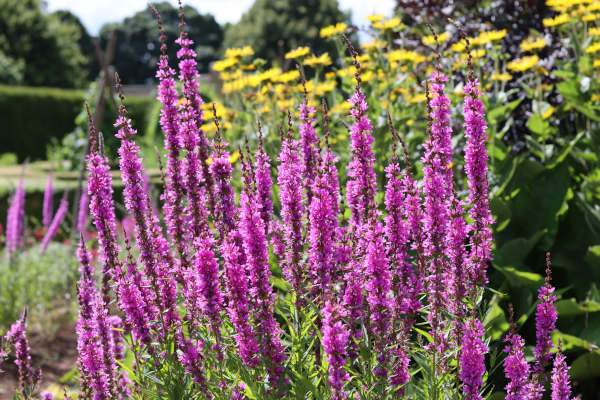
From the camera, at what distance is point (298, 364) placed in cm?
250

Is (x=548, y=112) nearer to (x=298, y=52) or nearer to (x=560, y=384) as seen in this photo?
(x=298, y=52)

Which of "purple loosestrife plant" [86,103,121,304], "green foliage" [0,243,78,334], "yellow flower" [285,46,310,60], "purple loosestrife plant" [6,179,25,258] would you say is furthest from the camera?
"purple loosestrife plant" [6,179,25,258]

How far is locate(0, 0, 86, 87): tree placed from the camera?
35062mm

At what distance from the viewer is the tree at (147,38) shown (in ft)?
242

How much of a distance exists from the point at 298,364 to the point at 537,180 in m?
3.41

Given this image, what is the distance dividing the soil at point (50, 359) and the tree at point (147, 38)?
2682 inches

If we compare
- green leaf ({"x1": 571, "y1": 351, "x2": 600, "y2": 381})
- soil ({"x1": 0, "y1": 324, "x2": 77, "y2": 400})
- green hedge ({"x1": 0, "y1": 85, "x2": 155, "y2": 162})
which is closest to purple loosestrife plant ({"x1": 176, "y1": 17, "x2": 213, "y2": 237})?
green leaf ({"x1": 571, "y1": 351, "x2": 600, "y2": 381})

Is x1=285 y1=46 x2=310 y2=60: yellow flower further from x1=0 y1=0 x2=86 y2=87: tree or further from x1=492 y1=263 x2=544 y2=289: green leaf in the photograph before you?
x1=0 y1=0 x2=86 y2=87: tree

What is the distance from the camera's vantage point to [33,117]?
23.7m

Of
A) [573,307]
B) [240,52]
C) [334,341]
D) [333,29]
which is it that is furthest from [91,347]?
[333,29]

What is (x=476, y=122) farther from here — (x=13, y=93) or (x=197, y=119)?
(x=13, y=93)

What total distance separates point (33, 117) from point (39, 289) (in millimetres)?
18341

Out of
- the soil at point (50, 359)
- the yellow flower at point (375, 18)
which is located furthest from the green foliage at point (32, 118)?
the yellow flower at point (375, 18)

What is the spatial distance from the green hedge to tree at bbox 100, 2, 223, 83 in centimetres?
Result: 4890
